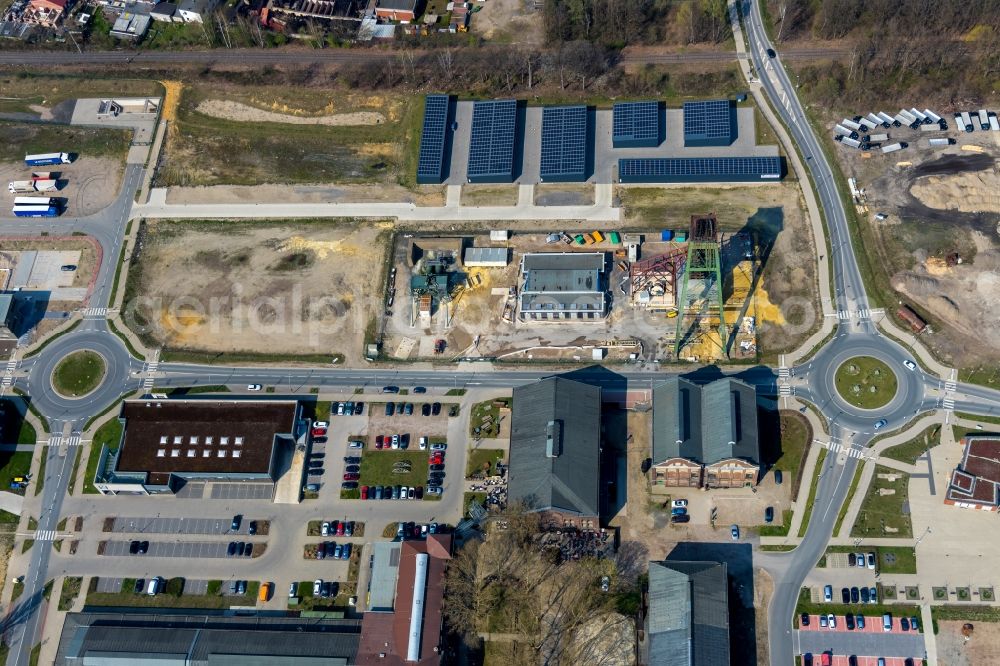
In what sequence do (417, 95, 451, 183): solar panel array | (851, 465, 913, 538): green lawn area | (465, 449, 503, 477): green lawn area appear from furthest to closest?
(417, 95, 451, 183): solar panel array
(465, 449, 503, 477): green lawn area
(851, 465, 913, 538): green lawn area

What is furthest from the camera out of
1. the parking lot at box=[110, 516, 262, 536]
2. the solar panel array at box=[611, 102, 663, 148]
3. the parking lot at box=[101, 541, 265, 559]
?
the solar panel array at box=[611, 102, 663, 148]

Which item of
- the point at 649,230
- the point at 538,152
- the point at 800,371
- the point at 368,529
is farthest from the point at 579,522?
the point at 538,152

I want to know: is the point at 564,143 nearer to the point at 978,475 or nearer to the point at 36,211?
the point at 978,475

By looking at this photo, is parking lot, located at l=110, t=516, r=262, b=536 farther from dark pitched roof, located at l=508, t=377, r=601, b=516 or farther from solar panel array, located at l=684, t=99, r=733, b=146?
solar panel array, located at l=684, t=99, r=733, b=146

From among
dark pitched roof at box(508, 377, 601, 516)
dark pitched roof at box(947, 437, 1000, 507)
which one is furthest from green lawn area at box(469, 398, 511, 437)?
dark pitched roof at box(947, 437, 1000, 507)

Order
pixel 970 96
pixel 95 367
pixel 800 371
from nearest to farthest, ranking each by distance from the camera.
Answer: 1. pixel 800 371
2. pixel 95 367
3. pixel 970 96

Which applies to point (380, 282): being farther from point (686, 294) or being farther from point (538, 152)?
point (686, 294)

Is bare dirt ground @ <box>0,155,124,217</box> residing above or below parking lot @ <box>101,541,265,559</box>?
above
